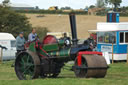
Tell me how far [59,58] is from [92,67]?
139 centimetres

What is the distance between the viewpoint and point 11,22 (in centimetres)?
4591

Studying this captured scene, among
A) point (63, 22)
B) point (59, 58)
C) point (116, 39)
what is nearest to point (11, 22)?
point (116, 39)

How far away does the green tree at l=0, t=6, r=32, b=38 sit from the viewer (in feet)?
147

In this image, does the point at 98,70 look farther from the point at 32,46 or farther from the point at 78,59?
the point at 32,46

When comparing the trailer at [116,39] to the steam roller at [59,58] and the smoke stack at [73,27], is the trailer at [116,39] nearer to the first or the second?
the steam roller at [59,58]

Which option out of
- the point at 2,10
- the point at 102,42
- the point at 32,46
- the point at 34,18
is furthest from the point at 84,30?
the point at 32,46

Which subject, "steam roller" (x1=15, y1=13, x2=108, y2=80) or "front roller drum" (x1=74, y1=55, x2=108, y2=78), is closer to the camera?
"front roller drum" (x1=74, y1=55, x2=108, y2=78)

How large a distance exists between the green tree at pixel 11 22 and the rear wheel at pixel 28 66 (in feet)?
108

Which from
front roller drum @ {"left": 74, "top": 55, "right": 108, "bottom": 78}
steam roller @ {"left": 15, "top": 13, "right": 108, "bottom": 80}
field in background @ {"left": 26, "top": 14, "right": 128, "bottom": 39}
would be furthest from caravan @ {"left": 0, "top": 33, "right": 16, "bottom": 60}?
field in background @ {"left": 26, "top": 14, "right": 128, "bottom": 39}

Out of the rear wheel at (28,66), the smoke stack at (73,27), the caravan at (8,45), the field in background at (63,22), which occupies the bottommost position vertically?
the field in background at (63,22)

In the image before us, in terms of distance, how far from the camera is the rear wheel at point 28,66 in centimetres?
1152

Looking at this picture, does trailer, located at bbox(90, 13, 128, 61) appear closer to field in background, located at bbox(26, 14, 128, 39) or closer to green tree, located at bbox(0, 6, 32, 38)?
green tree, located at bbox(0, 6, 32, 38)

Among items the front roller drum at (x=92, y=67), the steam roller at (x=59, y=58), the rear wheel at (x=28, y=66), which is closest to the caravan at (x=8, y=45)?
the steam roller at (x=59, y=58)

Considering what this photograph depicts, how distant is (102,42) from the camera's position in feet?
85.6
